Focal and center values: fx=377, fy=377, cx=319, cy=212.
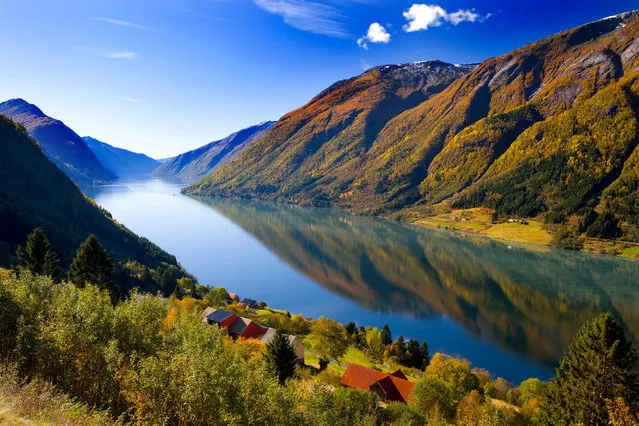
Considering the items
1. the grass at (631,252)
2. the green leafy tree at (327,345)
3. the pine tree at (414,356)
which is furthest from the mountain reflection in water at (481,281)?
the green leafy tree at (327,345)

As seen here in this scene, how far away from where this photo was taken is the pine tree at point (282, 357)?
109ft

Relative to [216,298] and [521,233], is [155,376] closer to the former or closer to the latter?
[216,298]

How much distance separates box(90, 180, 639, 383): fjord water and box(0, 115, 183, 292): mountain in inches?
663

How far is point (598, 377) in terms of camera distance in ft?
83.7

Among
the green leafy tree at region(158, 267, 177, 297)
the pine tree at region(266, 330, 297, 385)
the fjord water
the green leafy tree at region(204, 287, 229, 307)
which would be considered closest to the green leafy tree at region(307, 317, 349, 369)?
the pine tree at region(266, 330, 297, 385)

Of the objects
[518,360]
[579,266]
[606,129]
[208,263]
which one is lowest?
[208,263]

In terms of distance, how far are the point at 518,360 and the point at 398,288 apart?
36877 millimetres

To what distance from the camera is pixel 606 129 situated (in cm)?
19000

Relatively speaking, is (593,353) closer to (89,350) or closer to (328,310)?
(89,350)

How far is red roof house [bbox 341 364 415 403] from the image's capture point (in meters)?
35.4

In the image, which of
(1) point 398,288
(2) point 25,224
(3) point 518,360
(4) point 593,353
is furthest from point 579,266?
(2) point 25,224

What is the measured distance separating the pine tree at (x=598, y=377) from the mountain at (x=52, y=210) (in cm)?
7148

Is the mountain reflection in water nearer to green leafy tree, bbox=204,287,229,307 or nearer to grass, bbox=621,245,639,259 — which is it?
grass, bbox=621,245,639,259

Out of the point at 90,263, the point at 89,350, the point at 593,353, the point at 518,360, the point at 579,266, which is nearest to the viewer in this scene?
the point at 89,350
